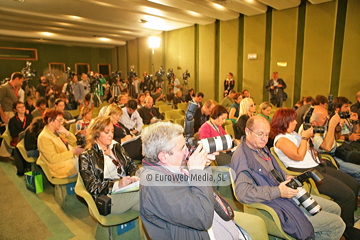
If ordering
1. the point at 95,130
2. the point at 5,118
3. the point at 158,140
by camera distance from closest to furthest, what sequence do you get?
1. the point at 158,140
2. the point at 95,130
3. the point at 5,118

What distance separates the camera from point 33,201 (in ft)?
9.43

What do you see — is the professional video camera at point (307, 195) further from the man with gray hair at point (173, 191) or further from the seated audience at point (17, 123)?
the seated audience at point (17, 123)

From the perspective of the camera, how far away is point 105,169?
201cm

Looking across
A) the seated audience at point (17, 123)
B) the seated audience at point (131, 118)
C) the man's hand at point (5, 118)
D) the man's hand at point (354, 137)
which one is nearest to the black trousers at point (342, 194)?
the man's hand at point (354, 137)

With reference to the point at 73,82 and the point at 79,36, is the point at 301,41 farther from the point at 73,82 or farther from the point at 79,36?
the point at 79,36

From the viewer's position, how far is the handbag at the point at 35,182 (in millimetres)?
3045

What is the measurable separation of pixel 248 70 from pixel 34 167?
6.98 m

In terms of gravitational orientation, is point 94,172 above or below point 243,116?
below

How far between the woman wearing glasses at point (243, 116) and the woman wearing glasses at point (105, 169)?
6.17 ft

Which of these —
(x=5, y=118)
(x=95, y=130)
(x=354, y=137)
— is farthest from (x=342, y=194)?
(x=5, y=118)

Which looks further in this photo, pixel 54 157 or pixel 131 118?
pixel 131 118

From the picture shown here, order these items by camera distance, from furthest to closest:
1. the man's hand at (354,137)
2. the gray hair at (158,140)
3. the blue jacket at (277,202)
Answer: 1. the man's hand at (354,137)
2. the blue jacket at (277,202)
3. the gray hair at (158,140)

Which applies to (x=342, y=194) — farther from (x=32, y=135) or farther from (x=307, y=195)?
(x=32, y=135)

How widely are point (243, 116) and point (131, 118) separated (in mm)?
1810
